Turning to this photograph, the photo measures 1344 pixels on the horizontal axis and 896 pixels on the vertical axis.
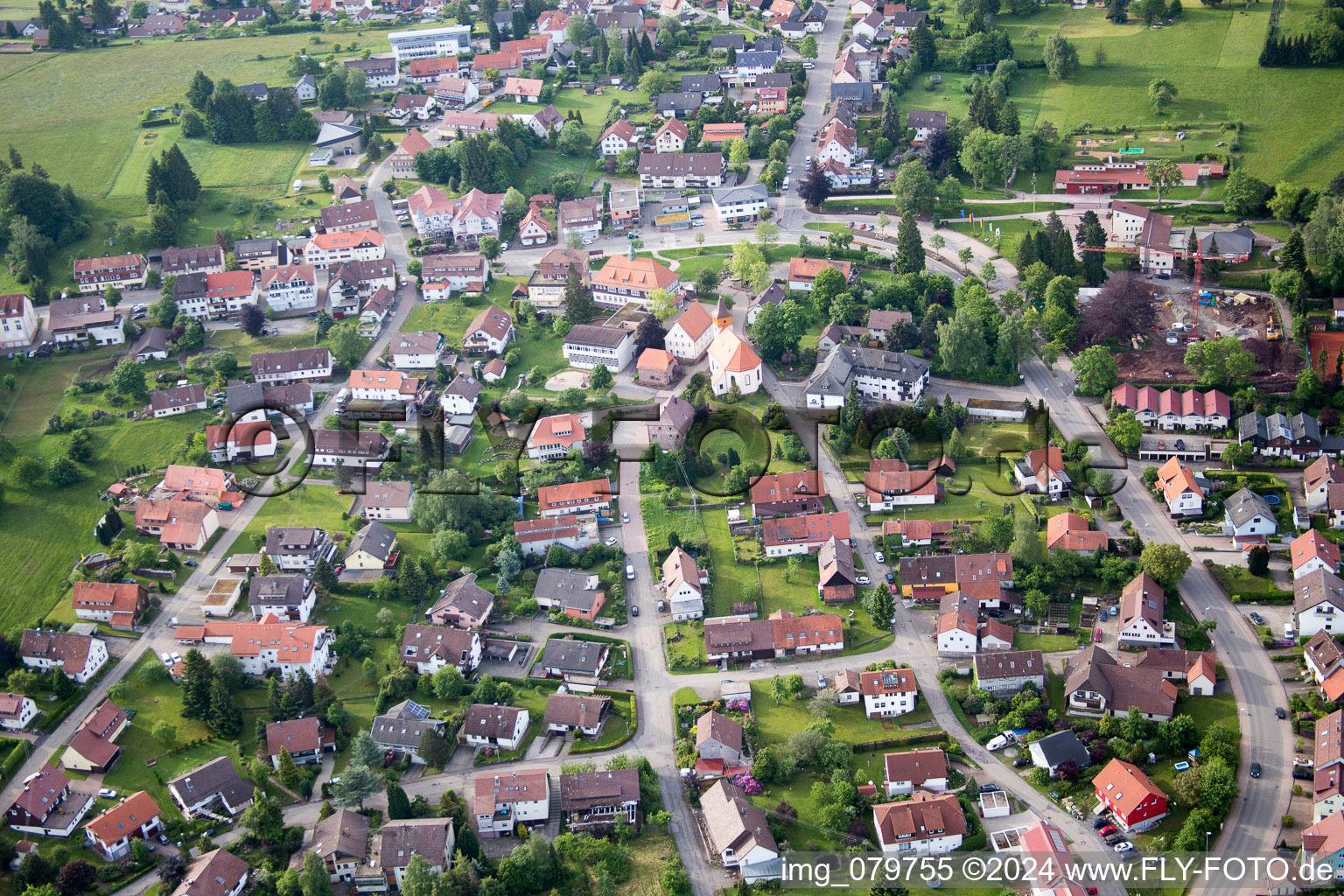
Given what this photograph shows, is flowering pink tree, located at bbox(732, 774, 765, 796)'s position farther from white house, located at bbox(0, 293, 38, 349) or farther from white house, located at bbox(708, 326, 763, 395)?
white house, located at bbox(0, 293, 38, 349)

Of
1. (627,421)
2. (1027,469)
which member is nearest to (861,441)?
(1027,469)

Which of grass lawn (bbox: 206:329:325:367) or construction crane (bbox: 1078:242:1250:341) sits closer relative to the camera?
construction crane (bbox: 1078:242:1250:341)

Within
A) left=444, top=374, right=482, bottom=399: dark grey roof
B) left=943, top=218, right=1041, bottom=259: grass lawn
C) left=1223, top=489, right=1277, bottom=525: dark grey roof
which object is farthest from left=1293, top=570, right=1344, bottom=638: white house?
left=444, top=374, right=482, bottom=399: dark grey roof

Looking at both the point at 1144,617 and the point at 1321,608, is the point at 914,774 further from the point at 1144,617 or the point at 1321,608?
the point at 1321,608

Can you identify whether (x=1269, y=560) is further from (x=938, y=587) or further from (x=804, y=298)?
(x=804, y=298)

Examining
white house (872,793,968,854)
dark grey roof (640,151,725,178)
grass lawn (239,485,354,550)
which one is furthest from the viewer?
dark grey roof (640,151,725,178)

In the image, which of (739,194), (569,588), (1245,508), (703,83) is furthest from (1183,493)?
(703,83)
